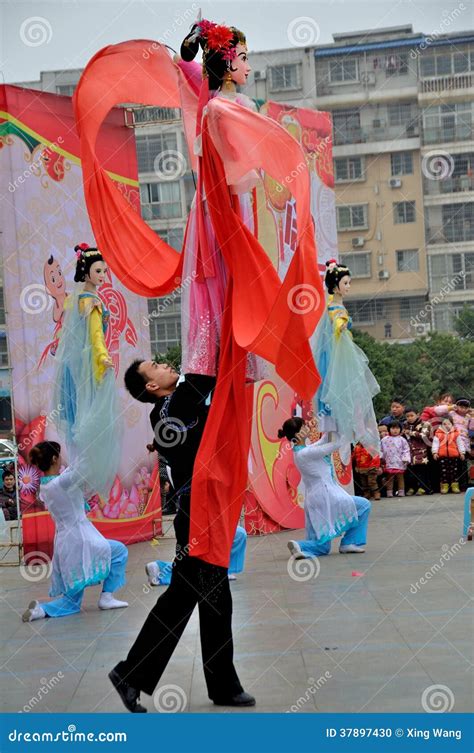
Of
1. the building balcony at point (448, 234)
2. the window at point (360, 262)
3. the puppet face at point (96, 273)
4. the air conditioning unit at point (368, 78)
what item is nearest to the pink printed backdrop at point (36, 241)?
the puppet face at point (96, 273)

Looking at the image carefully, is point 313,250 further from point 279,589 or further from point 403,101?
point 403,101

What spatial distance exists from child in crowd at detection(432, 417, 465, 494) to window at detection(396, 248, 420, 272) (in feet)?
86.1

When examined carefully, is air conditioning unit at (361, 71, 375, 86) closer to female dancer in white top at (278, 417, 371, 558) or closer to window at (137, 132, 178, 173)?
window at (137, 132, 178, 173)

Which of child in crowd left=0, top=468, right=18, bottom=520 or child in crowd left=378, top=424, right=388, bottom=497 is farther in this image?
child in crowd left=378, top=424, right=388, bottom=497

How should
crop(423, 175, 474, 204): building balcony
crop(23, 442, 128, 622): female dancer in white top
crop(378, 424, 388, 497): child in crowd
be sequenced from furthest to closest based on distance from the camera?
crop(423, 175, 474, 204): building balcony < crop(378, 424, 388, 497): child in crowd < crop(23, 442, 128, 622): female dancer in white top

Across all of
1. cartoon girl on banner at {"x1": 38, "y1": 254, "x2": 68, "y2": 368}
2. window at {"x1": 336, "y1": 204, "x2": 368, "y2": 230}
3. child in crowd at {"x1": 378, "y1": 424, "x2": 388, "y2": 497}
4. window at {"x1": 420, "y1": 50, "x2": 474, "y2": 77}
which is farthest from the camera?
window at {"x1": 336, "y1": 204, "x2": 368, "y2": 230}

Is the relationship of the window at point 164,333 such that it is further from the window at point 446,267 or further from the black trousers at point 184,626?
the black trousers at point 184,626

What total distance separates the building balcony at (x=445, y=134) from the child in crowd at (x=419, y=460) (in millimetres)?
26804

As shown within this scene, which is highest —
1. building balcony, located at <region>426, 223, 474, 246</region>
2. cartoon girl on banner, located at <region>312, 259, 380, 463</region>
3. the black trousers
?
building balcony, located at <region>426, 223, 474, 246</region>

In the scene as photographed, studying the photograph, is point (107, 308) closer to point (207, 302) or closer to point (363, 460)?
point (363, 460)

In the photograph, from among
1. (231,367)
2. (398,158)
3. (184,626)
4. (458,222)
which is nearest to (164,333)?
(398,158)

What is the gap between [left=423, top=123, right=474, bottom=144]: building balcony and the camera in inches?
1569

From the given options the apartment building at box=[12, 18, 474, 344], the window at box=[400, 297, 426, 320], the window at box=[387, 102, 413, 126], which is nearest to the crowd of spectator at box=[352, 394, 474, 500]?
the apartment building at box=[12, 18, 474, 344]

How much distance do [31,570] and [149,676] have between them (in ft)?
17.2
